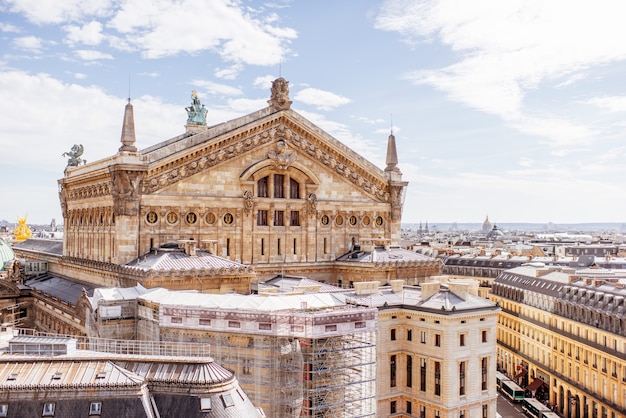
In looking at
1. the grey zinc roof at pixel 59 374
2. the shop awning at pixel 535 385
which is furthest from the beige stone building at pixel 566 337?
the grey zinc roof at pixel 59 374

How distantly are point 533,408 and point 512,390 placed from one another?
6.71 meters

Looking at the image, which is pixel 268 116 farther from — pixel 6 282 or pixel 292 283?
pixel 6 282

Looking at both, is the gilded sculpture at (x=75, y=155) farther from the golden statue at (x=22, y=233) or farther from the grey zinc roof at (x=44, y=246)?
the golden statue at (x=22, y=233)

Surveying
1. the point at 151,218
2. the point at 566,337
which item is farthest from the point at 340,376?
the point at 566,337

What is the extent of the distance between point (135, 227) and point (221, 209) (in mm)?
8561

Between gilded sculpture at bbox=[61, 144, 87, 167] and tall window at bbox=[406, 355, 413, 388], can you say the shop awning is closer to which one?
tall window at bbox=[406, 355, 413, 388]

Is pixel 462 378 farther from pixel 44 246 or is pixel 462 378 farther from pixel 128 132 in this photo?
pixel 44 246

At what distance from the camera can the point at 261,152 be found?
7106cm

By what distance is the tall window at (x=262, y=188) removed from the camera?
7169cm

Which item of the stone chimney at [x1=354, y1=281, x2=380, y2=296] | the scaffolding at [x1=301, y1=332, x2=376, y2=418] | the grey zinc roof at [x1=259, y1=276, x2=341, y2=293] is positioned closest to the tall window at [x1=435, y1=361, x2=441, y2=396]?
the scaffolding at [x1=301, y1=332, x2=376, y2=418]

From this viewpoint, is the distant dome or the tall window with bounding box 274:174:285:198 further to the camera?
the distant dome

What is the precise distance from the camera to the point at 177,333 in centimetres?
5153

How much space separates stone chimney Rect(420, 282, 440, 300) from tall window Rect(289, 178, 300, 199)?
19905 millimetres

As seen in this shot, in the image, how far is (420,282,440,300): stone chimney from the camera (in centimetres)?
5934
